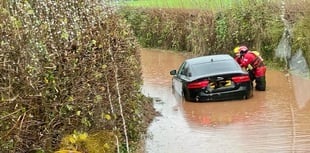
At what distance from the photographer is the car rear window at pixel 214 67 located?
55.0 ft

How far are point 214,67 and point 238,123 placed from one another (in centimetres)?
312

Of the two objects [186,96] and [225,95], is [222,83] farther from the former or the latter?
[186,96]

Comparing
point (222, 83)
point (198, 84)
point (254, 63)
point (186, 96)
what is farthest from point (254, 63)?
point (186, 96)

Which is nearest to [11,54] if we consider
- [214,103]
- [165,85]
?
[214,103]

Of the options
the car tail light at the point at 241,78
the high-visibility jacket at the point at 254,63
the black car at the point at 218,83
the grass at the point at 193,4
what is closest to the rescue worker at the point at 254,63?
the high-visibility jacket at the point at 254,63

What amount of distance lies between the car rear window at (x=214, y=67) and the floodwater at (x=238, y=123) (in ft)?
2.96

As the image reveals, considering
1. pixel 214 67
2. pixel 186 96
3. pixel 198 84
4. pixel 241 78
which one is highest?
pixel 214 67

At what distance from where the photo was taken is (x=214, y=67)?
17031 millimetres

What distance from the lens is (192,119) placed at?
15289mm

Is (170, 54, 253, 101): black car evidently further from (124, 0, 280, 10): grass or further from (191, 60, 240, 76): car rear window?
(124, 0, 280, 10): grass

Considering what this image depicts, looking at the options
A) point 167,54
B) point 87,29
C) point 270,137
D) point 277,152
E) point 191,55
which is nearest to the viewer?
point 87,29

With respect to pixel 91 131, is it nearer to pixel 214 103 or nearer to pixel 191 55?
pixel 214 103

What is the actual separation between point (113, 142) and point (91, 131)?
0.49 metres

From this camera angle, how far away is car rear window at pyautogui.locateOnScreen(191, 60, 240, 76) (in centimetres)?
1677
